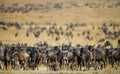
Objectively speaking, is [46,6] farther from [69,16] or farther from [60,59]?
[60,59]

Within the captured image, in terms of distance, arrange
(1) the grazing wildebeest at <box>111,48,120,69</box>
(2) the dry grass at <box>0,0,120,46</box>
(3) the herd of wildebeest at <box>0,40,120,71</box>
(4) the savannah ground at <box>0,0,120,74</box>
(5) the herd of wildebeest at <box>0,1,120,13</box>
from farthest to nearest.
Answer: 1. (5) the herd of wildebeest at <box>0,1,120,13</box>
2. (2) the dry grass at <box>0,0,120,46</box>
3. (4) the savannah ground at <box>0,0,120,74</box>
4. (1) the grazing wildebeest at <box>111,48,120,69</box>
5. (3) the herd of wildebeest at <box>0,40,120,71</box>

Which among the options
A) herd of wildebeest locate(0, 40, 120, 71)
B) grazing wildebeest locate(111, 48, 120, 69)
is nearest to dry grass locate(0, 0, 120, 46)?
grazing wildebeest locate(111, 48, 120, 69)

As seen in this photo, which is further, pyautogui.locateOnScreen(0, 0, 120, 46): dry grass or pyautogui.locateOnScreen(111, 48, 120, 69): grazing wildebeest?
pyautogui.locateOnScreen(0, 0, 120, 46): dry grass

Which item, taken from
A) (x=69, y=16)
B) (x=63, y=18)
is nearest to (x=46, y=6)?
(x=69, y=16)

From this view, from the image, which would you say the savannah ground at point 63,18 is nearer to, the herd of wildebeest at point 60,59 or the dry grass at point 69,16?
the dry grass at point 69,16

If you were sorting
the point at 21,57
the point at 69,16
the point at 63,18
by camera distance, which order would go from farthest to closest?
1. the point at 69,16
2. the point at 63,18
3. the point at 21,57

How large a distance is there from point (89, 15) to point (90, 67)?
17.3 meters

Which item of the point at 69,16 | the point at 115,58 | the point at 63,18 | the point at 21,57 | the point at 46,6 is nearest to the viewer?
the point at 21,57

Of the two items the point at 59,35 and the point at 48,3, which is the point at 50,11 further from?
the point at 59,35

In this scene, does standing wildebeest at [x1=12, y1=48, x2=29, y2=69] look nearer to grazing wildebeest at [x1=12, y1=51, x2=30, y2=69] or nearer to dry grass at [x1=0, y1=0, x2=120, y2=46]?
grazing wildebeest at [x1=12, y1=51, x2=30, y2=69]

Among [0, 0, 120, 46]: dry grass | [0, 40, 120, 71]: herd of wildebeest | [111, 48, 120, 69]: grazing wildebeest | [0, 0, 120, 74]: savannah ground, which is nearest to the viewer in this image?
[0, 40, 120, 71]: herd of wildebeest

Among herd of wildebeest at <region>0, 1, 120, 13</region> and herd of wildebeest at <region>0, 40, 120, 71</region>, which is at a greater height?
herd of wildebeest at <region>0, 40, 120, 71</region>

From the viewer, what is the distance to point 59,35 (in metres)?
26.2

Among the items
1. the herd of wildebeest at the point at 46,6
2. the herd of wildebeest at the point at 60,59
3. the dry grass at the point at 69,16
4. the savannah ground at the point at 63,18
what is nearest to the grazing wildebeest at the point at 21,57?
the herd of wildebeest at the point at 60,59
